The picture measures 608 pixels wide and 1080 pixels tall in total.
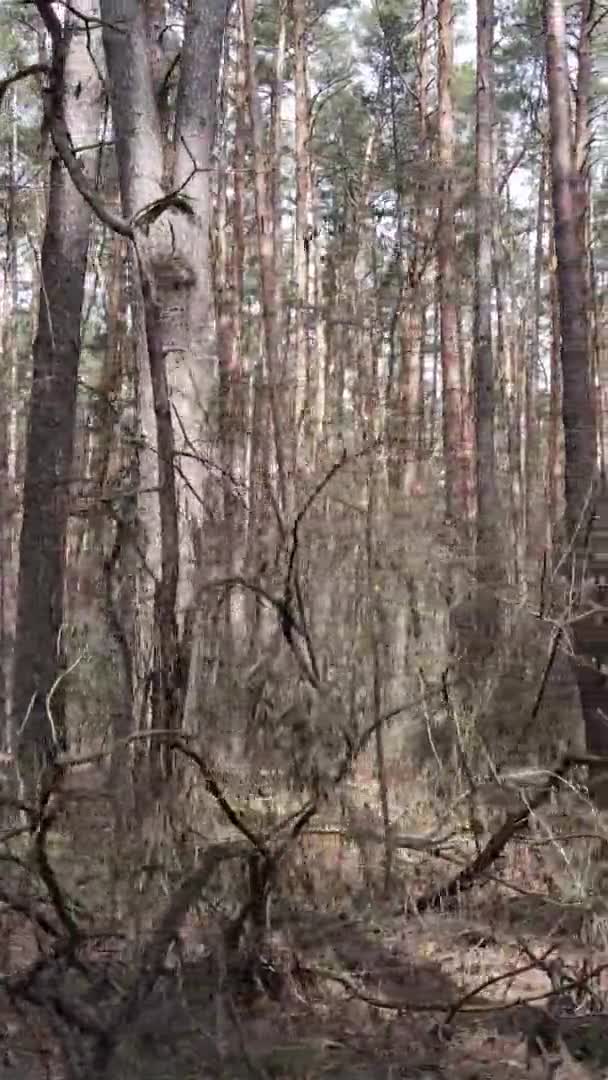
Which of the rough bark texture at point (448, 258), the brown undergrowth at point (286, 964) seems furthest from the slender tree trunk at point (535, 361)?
the brown undergrowth at point (286, 964)

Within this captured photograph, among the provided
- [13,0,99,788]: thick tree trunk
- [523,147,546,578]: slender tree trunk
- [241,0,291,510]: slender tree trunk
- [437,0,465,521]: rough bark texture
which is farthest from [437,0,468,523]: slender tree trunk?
[13,0,99,788]: thick tree trunk

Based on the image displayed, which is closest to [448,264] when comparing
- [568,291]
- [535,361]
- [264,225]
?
[264,225]

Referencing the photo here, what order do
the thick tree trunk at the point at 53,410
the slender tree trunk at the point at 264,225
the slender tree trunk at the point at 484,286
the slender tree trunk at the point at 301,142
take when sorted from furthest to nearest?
the slender tree trunk at the point at 301,142, the slender tree trunk at the point at 484,286, the slender tree trunk at the point at 264,225, the thick tree trunk at the point at 53,410

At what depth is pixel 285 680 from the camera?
3.82 m

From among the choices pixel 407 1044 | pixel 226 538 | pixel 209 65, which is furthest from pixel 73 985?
pixel 209 65

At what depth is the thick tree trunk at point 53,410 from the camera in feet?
20.5

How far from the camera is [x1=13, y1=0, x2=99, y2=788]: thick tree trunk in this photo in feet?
20.5

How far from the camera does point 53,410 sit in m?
6.59

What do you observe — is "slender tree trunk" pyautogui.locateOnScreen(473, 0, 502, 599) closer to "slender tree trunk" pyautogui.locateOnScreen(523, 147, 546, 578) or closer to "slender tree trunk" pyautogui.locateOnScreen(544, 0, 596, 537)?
"slender tree trunk" pyautogui.locateOnScreen(544, 0, 596, 537)

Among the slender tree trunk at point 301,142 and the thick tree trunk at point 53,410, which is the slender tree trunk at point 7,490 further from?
the slender tree trunk at point 301,142

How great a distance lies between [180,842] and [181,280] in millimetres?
2529

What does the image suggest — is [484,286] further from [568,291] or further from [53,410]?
[53,410]

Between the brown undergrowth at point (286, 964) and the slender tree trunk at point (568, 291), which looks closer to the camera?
the brown undergrowth at point (286, 964)

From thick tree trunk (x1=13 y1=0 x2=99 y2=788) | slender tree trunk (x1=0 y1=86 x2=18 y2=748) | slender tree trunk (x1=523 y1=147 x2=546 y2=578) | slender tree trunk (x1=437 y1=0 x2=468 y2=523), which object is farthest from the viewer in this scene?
slender tree trunk (x1=523 y1=147 x2=546 y2=578)
